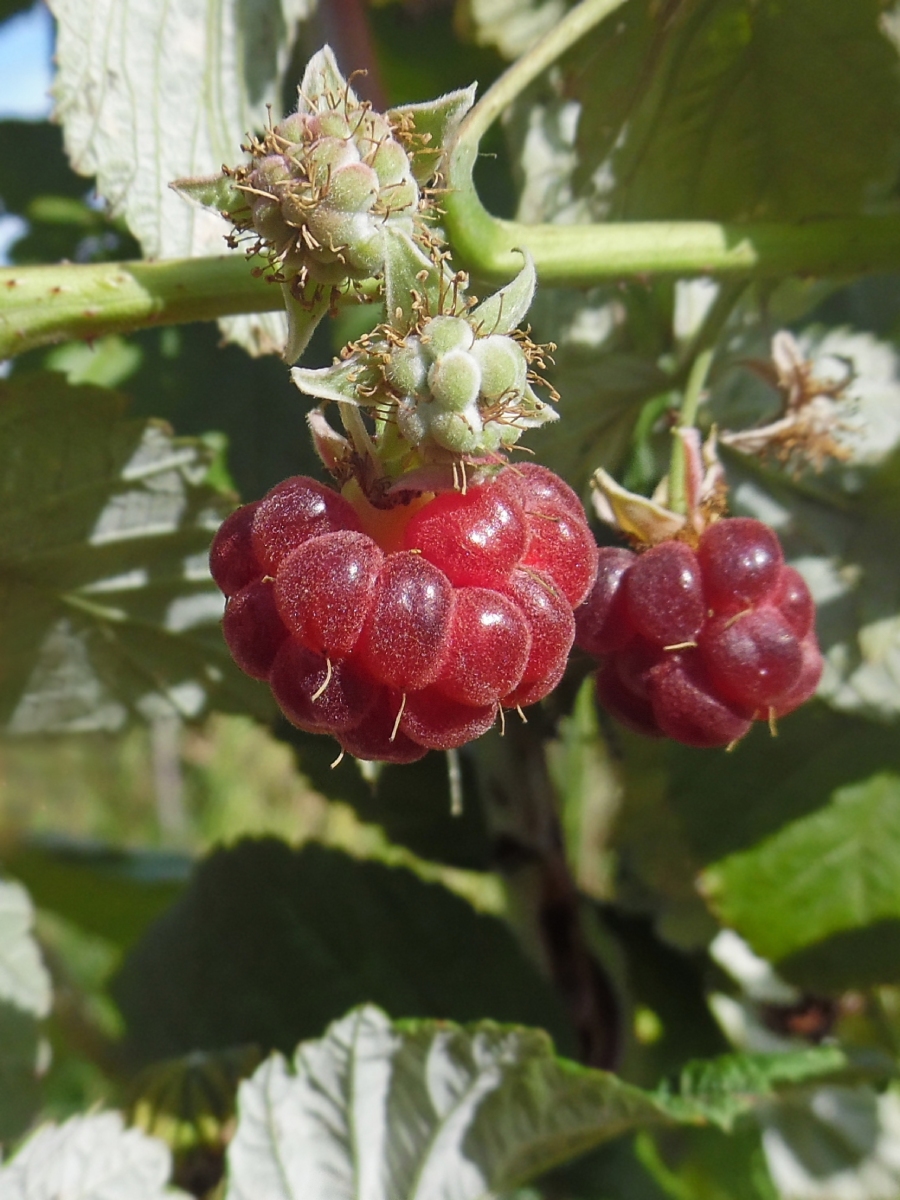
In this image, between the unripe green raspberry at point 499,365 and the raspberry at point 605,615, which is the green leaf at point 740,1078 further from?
the unripe green raspberry at point 499,365

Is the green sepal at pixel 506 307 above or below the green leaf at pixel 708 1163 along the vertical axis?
above

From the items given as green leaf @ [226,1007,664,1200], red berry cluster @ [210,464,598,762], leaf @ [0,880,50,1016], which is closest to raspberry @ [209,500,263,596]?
red berry cluster @ [210,464,598,762]

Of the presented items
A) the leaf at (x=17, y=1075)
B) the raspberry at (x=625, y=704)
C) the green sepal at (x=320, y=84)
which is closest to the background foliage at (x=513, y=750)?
the leaf at (x=17, y=1075)

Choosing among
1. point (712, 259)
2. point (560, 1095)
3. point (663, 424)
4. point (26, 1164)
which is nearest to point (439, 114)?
point (712, 259)

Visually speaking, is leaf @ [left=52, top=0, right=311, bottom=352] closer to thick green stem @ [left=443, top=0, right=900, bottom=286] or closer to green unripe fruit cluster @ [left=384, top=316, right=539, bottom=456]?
thick green stem @ [left=443, top=0, right=900, bottom=286]

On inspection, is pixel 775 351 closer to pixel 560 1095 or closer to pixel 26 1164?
pixel 560 1095

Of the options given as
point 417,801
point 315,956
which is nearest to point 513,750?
point 417,801
